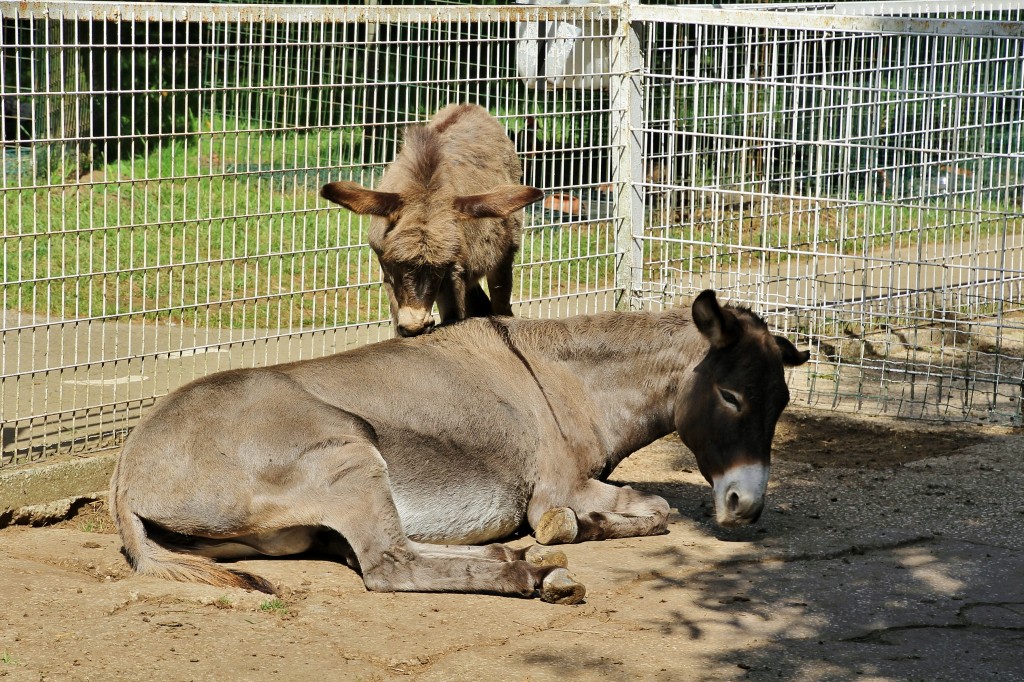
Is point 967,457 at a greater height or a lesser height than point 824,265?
lesser

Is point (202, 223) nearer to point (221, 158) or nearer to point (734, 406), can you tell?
point (221, 158)

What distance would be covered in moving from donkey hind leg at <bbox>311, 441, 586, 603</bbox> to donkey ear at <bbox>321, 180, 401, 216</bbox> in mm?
1484

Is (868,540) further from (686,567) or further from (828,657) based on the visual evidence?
(828,657)

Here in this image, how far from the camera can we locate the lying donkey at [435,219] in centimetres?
598

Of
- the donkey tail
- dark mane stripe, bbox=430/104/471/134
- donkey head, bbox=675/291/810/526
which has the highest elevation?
dark mane stripe, bbox=430/104/471/134

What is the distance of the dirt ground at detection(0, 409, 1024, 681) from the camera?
4.04 m

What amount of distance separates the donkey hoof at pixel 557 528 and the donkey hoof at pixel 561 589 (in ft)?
2.14

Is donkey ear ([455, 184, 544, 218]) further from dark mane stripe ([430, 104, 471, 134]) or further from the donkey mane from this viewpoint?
dark mane stripe ([430, 104, 471, 134])

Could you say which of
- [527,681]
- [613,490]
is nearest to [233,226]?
[613,490]

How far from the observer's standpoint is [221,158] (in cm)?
634

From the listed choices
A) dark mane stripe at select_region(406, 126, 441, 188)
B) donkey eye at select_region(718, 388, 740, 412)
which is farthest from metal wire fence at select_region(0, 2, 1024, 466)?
donkey eye at select_region(718, 388, 740, 412)

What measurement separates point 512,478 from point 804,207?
5.06 metres

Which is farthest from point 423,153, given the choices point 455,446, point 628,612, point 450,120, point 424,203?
point 628,612

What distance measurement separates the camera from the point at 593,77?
8.45 m
